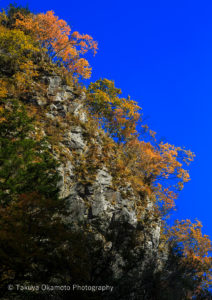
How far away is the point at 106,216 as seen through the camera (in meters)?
19.9

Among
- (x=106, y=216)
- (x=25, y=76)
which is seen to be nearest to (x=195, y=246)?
(x=106, y=216)

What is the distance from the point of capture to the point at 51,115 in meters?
23.6

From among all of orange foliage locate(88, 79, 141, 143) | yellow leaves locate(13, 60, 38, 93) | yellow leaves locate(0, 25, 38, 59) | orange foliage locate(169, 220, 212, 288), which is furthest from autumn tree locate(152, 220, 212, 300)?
yellow leaves locate(0, 25, 38, 59)

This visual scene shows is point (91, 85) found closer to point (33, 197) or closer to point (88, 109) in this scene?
point (88, 109)

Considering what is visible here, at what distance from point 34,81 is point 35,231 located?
794 inches

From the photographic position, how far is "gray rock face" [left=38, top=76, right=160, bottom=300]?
592 inches

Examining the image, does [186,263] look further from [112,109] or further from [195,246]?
[112,109]

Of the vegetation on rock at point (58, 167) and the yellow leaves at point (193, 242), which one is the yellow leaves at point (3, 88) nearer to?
the vegetation on rock at point (58, 167)

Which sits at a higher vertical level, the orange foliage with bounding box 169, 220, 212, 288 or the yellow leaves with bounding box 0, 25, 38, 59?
the yellow leaves with bounding box 0, 25, 38, 59

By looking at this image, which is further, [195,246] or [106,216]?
[195,246]

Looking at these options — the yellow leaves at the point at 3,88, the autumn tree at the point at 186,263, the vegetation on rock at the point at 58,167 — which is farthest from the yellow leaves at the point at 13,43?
the autumn tree at the point at 186,263

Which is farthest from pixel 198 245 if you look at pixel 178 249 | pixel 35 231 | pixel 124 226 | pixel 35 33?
pixel 35 33

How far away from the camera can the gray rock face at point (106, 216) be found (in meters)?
15.0

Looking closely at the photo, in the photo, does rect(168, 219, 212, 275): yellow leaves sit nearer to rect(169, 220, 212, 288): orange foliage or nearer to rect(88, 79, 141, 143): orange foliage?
rect(169, 220, 212, 288): orange foliage
